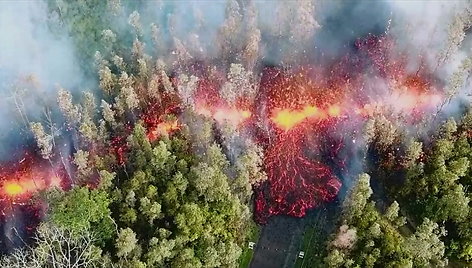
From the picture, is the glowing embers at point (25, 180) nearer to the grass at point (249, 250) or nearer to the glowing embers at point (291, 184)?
the grass at point (249, 250)

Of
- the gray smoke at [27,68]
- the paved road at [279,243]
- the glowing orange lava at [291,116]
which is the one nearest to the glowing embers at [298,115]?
the glowing orange lava at [291,116]

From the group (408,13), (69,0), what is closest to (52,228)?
(69,0)

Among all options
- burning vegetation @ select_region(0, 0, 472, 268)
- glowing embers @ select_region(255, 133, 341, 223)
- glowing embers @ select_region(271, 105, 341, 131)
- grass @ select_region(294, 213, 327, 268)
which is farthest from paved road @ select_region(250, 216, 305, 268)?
glowing embers @ select_region(271, 105, 341, 131)

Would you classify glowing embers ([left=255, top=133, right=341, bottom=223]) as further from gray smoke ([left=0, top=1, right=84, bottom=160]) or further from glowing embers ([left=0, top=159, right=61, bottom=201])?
gray smoke ([left=0, top=1, right=84, bottom=160])

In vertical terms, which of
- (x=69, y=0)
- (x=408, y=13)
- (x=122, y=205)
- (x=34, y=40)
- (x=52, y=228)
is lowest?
(x=52, y=228)

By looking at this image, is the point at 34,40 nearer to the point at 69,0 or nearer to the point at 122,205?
the point at 69,0
